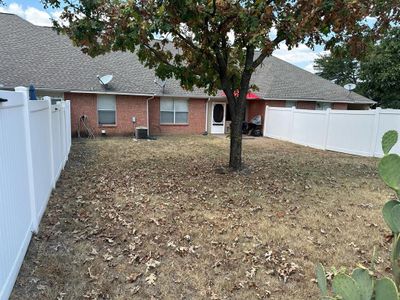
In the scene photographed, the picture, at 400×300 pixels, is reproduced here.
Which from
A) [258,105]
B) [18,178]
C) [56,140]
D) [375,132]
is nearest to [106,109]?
[258,105]

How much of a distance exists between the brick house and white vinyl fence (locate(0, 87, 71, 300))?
11278mm

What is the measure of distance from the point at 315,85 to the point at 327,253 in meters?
19.5

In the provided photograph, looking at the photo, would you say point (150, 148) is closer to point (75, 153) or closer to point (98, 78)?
point (75, 153)

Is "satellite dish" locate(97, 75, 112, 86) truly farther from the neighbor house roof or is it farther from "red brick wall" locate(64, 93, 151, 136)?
"red brick wall" locate(64, 93, 151, 136)

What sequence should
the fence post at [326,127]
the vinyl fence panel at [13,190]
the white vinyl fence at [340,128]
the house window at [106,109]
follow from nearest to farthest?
Result: the vinyl fence panel at [13,190] → the white vinyl fence at [340,128] → the fence post at [326,127] → the house window at [106,109]

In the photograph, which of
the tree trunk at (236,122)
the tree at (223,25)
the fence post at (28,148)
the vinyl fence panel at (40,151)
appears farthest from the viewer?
the tree trunk at (236,122)

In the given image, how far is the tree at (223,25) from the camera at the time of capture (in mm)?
6258

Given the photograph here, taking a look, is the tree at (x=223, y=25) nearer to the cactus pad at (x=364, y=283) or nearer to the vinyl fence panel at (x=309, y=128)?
the cactus pad at (x=364, y=283)

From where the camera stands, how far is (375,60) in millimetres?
24500

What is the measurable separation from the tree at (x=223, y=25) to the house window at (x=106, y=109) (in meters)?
8.50

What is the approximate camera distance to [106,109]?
16156 mm

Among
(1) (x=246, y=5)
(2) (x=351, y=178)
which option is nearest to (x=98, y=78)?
(1) (x=246, y=5)

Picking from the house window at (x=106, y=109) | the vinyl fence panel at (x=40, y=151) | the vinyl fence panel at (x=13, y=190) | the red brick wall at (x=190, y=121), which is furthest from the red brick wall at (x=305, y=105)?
the vinyl fence panel at (x=13, y=190)

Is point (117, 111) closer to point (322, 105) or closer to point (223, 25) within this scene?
point (223, 25)
